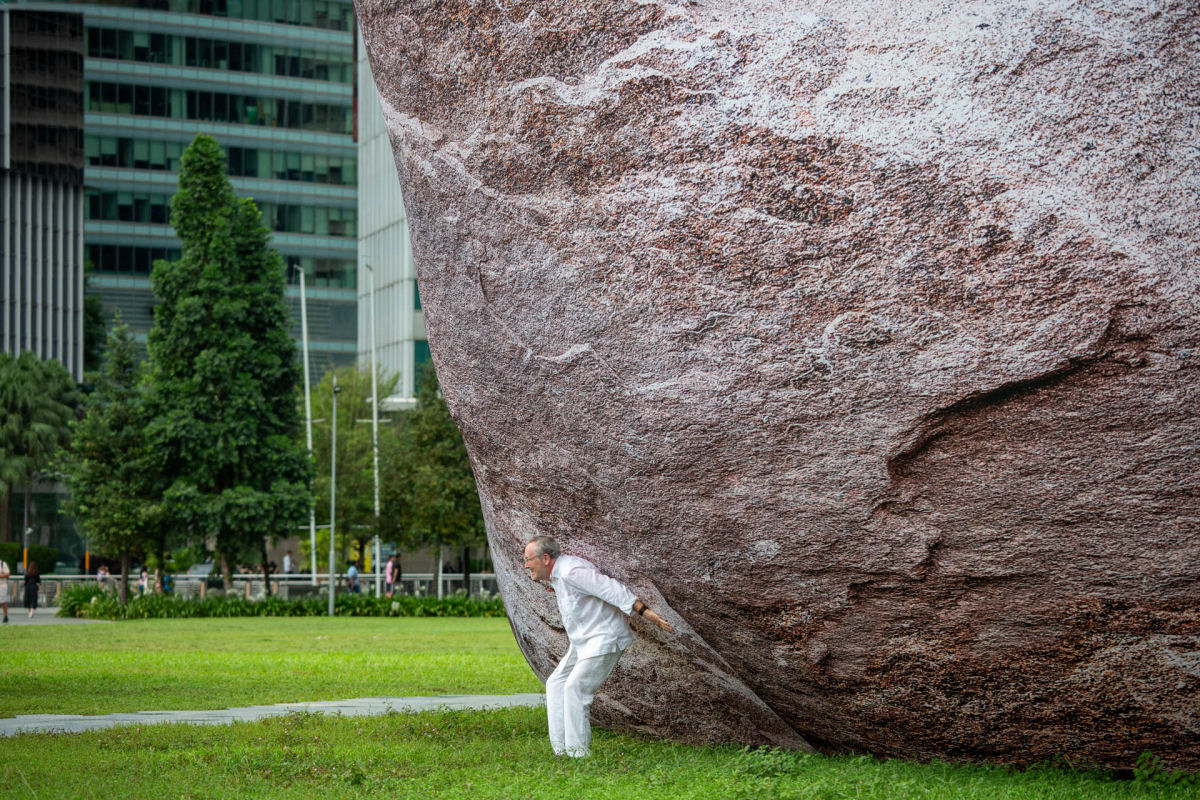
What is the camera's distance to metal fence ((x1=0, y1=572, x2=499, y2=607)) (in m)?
40.7

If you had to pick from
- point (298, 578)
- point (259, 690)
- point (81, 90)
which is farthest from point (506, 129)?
point (81, 90)

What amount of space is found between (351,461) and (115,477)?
1514 cm

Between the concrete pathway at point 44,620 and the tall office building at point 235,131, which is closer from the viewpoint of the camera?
the concrete pathway at point 44,620

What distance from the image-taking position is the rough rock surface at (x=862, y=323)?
6375mm

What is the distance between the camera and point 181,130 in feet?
288

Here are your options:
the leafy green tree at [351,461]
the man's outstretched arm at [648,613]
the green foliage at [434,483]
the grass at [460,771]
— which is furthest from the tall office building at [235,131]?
the man's outstretched arm at [648,613]

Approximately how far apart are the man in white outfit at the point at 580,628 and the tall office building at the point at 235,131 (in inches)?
3132

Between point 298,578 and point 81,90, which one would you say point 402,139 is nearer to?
point 298,578

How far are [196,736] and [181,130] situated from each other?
278 feet

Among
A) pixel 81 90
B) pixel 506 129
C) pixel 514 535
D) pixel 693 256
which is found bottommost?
pixel 514 535

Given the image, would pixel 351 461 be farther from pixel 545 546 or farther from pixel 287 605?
pixel 545 546

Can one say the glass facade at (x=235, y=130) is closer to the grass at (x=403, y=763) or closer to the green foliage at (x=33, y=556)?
the green foliage at (x=33, y=556)

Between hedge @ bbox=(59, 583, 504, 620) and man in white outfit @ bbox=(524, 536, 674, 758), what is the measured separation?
95.2ft

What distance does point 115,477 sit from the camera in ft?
118
